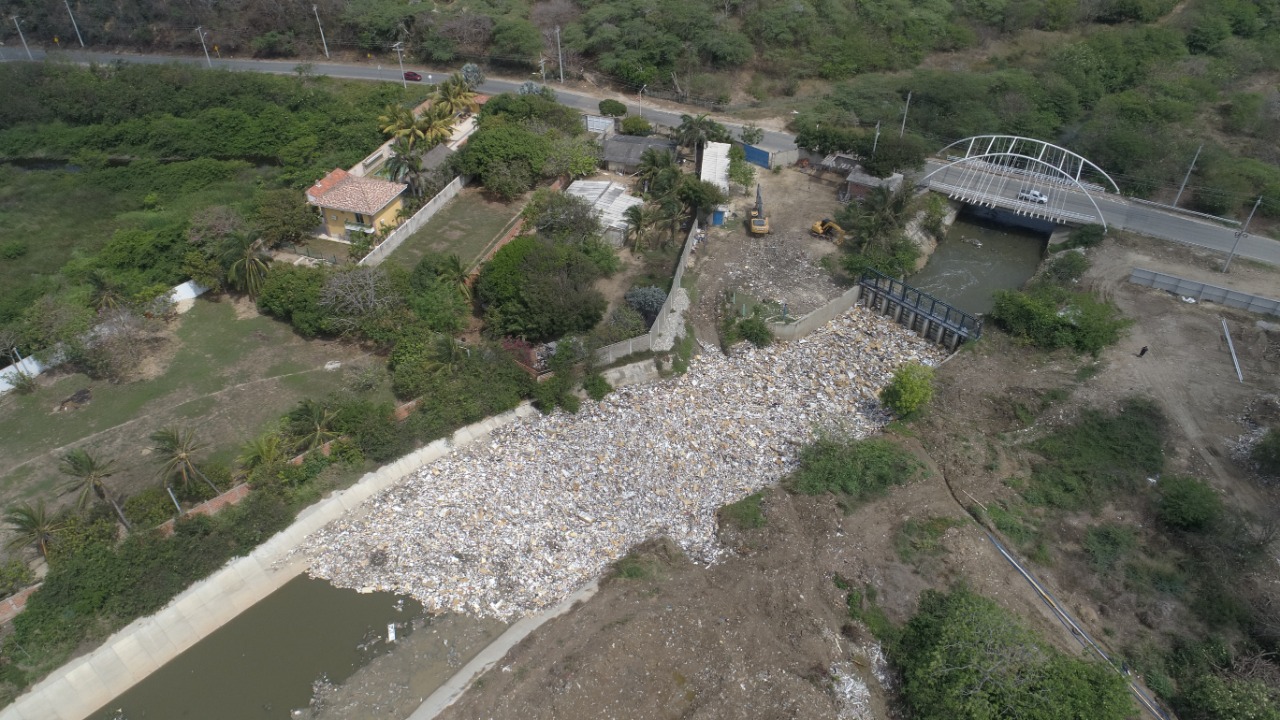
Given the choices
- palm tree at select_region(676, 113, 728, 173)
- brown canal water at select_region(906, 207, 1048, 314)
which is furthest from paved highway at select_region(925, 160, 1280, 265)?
palm tree at select_region(676, 113, 728, 173)

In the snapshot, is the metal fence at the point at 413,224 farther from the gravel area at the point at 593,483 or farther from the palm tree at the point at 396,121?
the gravel area at the point at 593,483

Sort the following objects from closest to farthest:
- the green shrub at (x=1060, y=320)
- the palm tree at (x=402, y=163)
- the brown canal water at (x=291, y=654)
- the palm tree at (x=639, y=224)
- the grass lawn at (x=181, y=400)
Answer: the brown canal water at (x=291, y=654) → the grass lawn at (x=181, y=400) → the green shrub at (x=1060, y=320) → the palm tree at (x=639, y=224) → the palm tree at (x=402, y=163)

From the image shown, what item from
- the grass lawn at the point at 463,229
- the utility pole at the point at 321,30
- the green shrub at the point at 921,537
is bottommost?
the green shrub at the point at 921,537

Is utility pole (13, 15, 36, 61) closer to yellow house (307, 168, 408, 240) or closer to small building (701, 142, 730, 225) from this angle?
yellow house (307, 168, 408, 240)

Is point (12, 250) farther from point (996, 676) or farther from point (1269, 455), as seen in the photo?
point (1269, 455)

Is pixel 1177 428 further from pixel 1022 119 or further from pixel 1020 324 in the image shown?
pixel 1022 119

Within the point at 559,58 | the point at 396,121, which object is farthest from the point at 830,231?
the point at 559,58

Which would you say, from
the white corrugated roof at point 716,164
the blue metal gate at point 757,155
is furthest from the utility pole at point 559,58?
the blue metal gate at point 757,155
